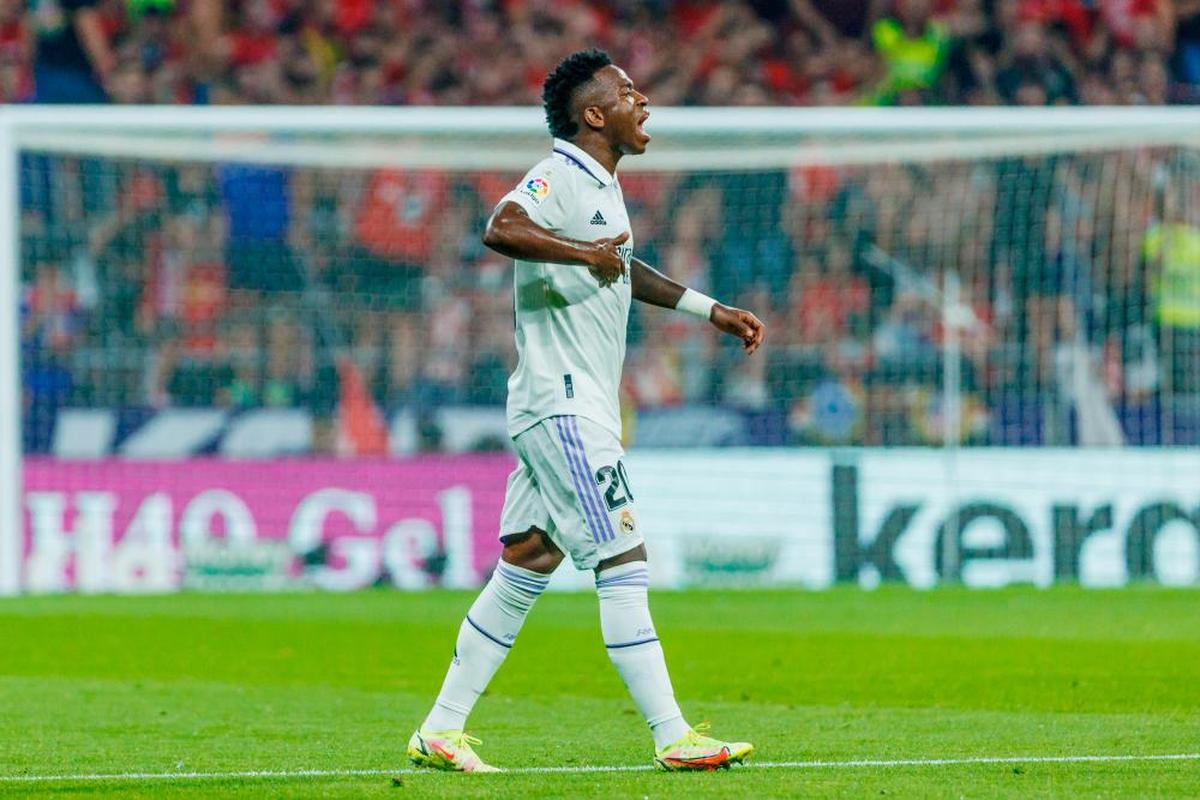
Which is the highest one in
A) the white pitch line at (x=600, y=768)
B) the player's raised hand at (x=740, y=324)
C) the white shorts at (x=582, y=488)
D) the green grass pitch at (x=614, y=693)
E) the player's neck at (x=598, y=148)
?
the player's neck at (x=598, y=148)

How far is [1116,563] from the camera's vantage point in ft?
53.9

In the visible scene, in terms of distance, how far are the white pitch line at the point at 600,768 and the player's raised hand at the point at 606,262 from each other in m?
1.43

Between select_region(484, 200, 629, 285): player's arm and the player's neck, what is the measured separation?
1.42 feet

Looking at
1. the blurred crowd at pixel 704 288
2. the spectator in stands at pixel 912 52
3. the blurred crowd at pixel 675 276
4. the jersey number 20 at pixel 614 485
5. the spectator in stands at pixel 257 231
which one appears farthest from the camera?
the spectator in stands at pixel 912 52

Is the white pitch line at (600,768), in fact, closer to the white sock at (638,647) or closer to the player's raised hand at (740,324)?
the white sock at (638,647)

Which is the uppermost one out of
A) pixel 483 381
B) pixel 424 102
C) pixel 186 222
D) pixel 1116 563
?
pixel 424 102

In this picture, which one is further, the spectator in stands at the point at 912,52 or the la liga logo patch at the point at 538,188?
the spectator in stands at the point at 912,52

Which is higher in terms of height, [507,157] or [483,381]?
[507,157]

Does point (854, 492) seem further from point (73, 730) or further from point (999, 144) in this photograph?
point (73, 730)

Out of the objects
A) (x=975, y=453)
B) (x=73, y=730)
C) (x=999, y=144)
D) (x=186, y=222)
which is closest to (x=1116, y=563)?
(x=975, y=453)

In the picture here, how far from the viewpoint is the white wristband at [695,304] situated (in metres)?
6.27

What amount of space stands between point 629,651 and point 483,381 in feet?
42.0

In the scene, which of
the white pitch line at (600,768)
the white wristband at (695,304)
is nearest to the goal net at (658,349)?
the white pitch line at (600,768)

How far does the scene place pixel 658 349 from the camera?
19.0m
